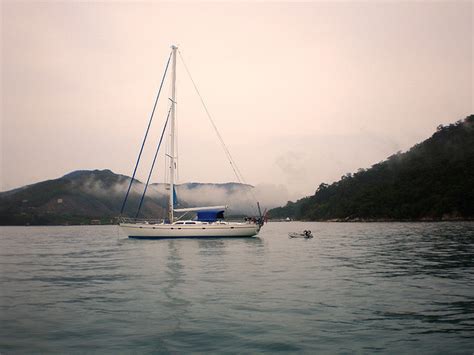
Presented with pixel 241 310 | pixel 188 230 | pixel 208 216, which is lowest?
pixel 241 310

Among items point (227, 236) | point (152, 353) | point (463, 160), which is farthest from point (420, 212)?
point (152, 353)

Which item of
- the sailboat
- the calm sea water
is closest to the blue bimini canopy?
the sailboat

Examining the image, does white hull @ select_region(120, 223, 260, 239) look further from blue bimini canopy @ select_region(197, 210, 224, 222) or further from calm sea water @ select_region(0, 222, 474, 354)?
calm sea water @ select_region(0, 222, 474, 354)

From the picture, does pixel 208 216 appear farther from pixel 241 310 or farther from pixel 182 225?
pixel 241 310

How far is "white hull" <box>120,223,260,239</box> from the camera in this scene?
191 ft

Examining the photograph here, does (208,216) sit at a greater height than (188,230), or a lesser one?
greater

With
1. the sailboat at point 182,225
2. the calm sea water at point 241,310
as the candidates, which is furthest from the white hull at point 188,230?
the calm sea water at point 241,310

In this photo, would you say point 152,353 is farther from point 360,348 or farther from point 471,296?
point 471,296

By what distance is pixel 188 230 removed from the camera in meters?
58.2

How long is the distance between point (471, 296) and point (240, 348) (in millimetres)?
12392

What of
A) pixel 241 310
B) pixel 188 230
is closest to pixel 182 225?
pixel 188 230

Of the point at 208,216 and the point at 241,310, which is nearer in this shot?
the point at 241,310

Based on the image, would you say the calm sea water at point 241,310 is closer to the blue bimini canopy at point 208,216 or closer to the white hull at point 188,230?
the white hull at point 188,230

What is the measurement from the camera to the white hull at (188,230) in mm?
58094
